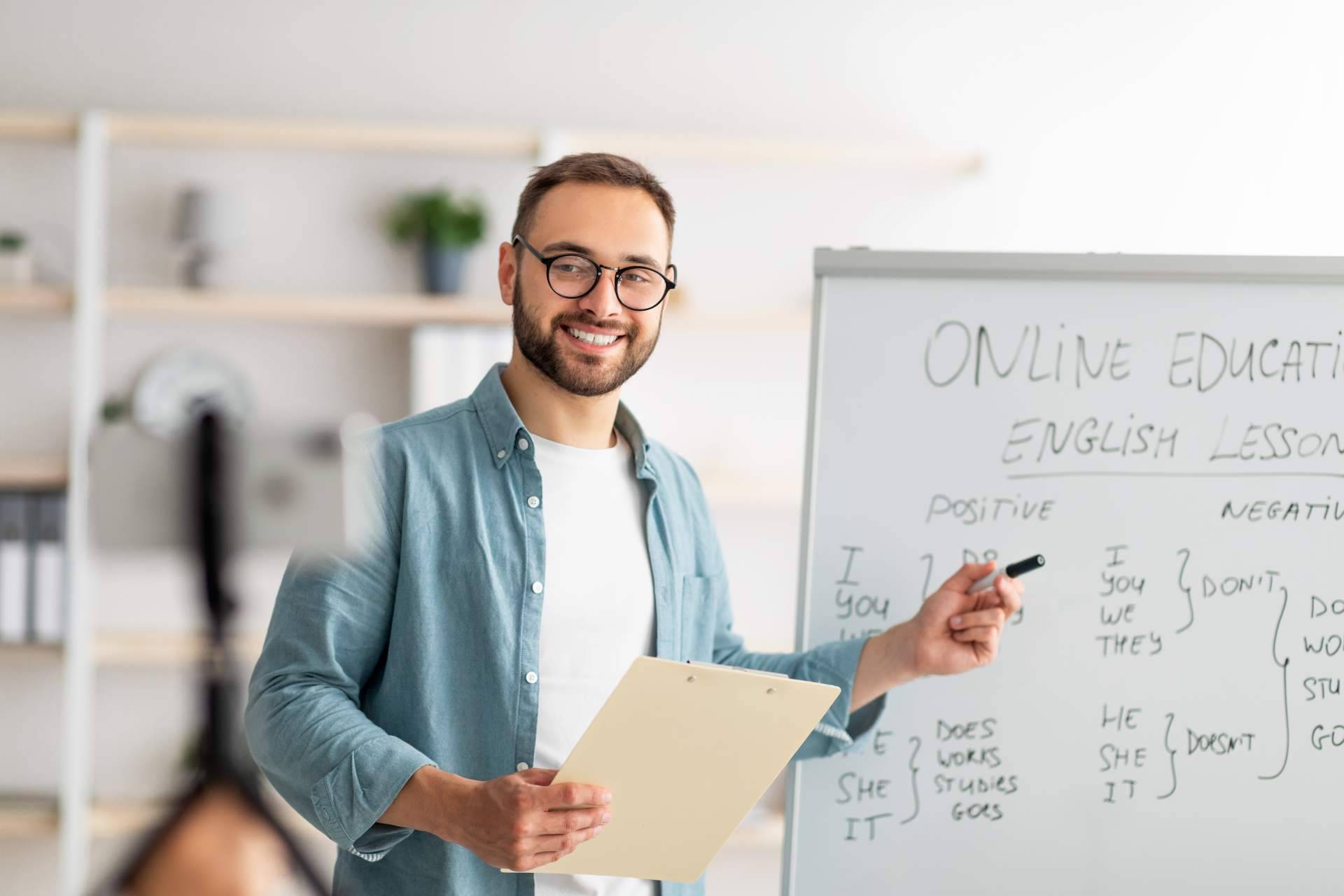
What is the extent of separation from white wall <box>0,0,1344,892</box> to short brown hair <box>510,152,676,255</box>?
62.1 inches

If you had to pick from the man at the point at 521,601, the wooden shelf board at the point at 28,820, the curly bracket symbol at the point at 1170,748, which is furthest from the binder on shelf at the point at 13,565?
the curly bracket symbol at the point at 1170,748

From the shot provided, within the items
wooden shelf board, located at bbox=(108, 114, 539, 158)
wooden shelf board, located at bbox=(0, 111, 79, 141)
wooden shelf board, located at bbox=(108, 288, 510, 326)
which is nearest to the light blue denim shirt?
wooden shelf board, located at bbox=(108, 288, 510, 326)

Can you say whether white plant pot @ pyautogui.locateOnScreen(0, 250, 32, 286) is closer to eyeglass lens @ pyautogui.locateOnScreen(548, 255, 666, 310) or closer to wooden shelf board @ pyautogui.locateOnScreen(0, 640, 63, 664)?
wooden shelf board @ pyautogui.locateOnScreen(0, 640, 63, 664)

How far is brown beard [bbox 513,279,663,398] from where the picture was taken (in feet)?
4.17

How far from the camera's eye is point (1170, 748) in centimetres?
144

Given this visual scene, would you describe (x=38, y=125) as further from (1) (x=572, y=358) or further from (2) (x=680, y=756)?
(2) (x=680, y=756)

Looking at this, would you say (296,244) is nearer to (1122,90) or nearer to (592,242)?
(592,242)

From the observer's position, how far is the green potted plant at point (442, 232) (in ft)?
9.05

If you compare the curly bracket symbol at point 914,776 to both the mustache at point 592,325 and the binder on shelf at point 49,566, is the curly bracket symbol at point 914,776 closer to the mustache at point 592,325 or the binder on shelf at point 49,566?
the mustache at point 592,325

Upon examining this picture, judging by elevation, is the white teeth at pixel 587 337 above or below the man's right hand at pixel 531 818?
above

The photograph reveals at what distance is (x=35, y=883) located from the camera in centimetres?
283

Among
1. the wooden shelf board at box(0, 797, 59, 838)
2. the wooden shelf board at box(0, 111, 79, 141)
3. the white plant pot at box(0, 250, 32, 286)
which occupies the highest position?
the wooden shelf board at box(0, 111, 79, 141)

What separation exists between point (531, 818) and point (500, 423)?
1.65 feet

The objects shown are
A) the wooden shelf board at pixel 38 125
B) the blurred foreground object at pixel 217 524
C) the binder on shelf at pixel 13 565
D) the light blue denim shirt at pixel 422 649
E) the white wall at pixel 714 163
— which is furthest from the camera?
the white wall at pixel 714 163
